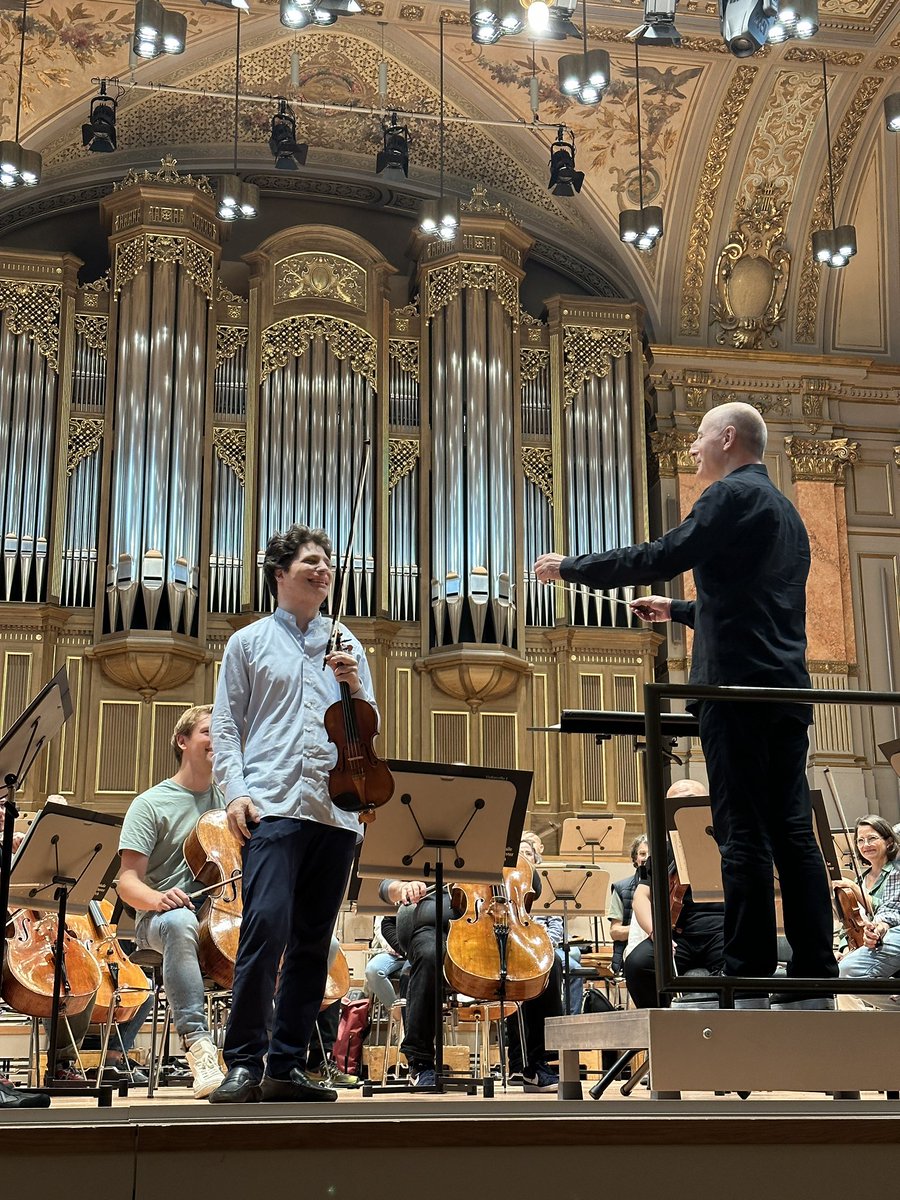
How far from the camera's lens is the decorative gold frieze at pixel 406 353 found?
36.8 ft

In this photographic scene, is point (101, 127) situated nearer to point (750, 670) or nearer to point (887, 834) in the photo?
point (887, 834)

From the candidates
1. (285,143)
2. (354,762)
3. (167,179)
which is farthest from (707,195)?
(354,762)

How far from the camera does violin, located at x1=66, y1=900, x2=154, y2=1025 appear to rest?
611 cm

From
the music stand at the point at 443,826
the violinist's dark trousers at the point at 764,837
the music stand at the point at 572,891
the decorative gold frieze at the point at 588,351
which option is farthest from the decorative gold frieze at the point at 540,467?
the violinist's dark trousers at the point at 764,837

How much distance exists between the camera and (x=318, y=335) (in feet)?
36.4

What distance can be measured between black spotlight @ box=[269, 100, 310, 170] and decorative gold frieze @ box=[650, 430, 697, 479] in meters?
3.57

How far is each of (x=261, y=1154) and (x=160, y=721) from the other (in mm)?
7992

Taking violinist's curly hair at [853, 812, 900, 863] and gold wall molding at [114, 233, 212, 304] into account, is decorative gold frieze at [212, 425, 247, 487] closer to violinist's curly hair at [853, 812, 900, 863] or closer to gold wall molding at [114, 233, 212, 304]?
gold wall molding at [114, 233, 212, 304]

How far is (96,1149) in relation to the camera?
7.33ft

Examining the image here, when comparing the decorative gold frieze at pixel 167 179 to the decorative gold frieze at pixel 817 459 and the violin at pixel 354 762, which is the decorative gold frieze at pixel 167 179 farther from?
the violin at pixel 354 762

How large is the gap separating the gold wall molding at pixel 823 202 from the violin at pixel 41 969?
825 centimetres

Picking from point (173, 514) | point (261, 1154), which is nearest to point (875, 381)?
point (173, 514)

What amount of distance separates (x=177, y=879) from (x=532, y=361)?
7438mm

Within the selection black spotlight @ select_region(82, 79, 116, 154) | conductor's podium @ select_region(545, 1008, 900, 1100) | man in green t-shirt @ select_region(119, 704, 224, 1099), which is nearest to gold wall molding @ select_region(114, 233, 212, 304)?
black spotlight @ select_region(82, 79, 116, 154)
